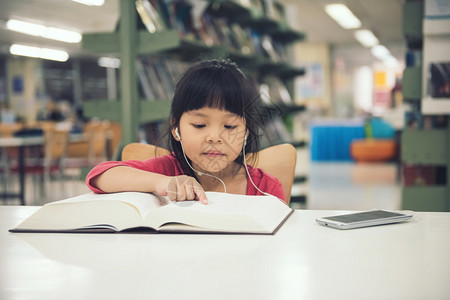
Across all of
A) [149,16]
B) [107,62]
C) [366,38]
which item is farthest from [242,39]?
[107,62]

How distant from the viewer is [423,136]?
9.30 ft

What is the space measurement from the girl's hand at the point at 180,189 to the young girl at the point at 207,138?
1.0 inches

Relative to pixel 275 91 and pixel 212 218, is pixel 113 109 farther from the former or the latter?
pixel 275 91

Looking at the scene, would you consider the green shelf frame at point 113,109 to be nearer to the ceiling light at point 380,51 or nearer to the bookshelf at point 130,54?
the bookshelf at point 130,54

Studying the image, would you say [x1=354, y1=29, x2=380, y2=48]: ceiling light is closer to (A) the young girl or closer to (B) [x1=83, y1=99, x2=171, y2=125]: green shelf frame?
(B) [x1=83, y1=99, x2=171, y2=125]: green shelf frame

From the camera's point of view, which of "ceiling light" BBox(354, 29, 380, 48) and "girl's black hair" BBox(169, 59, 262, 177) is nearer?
"girl's black hair" BBox(169, 59, 262, 177)

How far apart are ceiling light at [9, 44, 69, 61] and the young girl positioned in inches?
354

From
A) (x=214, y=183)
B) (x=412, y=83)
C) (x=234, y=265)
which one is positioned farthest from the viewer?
(x=412, y=83)

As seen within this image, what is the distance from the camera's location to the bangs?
46.5 inches

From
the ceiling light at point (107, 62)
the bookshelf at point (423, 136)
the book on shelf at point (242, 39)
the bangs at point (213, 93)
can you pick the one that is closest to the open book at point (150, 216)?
the bangs at point (213, 93)

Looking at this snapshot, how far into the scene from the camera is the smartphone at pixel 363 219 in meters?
0.86

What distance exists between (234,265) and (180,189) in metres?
0.34

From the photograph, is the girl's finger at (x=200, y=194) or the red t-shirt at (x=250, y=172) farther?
the red t-shirt at (x=250, y=172)

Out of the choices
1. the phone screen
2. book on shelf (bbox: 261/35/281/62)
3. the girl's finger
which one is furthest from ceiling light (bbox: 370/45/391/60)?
the girl's finger
